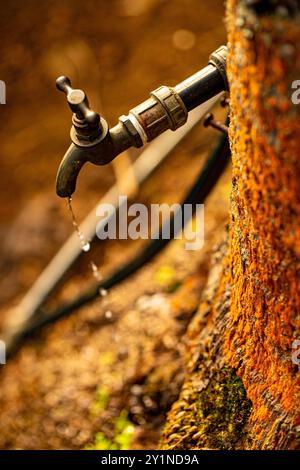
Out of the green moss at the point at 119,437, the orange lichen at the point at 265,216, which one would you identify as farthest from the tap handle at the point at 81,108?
the green moss at the point at 119,437

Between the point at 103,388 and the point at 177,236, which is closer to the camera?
the point at 103,388

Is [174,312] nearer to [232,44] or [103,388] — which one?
[103,388]

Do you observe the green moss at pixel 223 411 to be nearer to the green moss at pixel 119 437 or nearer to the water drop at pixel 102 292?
the green moss at pixel 119 437

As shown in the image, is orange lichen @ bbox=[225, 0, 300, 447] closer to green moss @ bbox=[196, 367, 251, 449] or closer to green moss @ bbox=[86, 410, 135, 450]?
green moss @ bbox=[196, 367, 251, 449]

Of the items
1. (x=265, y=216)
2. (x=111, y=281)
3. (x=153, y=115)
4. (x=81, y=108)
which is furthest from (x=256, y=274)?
(x=111, y=281)

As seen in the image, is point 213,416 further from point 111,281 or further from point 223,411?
point 111,281
